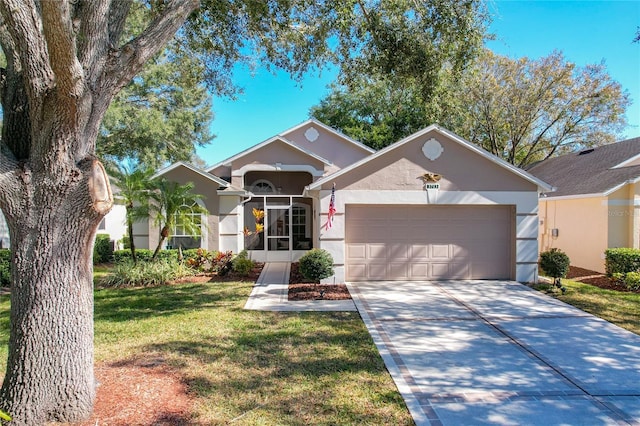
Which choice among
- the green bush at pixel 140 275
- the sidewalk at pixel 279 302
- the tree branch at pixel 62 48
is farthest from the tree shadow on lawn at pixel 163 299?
the tree branch at pixel 62 48

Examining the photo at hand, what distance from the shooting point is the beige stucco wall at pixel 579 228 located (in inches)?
546

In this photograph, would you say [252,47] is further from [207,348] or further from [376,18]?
[207,348]

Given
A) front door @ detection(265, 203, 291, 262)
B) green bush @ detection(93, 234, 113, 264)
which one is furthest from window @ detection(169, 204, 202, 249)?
green bush @ detection(93, 234, 113, 264)

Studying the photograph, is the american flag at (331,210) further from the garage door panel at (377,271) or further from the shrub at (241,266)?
the shrub at (241,266)

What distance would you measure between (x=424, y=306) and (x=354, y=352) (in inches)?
138

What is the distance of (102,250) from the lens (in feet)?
57.7

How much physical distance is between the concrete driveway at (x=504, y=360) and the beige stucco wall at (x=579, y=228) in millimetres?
6110

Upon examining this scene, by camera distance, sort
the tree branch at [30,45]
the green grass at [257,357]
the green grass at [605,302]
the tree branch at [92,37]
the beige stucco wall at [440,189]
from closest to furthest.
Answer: the tree branch at [30,45], the tree branch at [92,37], the green grass at [257,357], the green grass at [605,302], the beige stucco wall at [440,189]

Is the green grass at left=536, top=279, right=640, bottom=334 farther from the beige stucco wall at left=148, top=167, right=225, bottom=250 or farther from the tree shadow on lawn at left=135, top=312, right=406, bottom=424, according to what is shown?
the beige stucco wall at left=148, top=167, right=225, bottom=250

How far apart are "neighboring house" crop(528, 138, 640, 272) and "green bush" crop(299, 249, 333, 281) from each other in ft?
34.4

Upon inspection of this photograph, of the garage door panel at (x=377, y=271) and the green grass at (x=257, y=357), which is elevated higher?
the garage door panel at (x=377, y=271)

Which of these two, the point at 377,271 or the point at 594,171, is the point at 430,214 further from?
the point at 594,171

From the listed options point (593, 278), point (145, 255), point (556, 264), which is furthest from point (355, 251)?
point (593, 278)

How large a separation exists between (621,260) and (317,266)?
10039 millimetres
